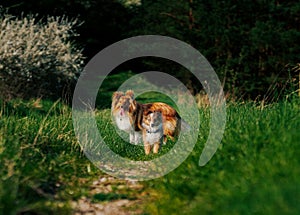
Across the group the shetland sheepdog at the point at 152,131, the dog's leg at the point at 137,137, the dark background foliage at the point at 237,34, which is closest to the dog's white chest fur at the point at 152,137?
the shetland sheepdog at the point at 152,131

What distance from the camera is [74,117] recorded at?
24.7ft

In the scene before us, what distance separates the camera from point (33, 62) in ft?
51.4

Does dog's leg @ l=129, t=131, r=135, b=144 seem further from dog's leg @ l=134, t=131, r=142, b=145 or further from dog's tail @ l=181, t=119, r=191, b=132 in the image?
dog's tail @ l=181, t=119, r=191, b=132

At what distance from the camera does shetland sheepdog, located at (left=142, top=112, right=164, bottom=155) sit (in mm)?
6266

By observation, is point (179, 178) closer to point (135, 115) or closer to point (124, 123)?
point (135, 115)

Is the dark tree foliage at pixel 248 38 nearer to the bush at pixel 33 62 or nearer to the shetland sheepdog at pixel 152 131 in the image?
the bush at pixel 33 62

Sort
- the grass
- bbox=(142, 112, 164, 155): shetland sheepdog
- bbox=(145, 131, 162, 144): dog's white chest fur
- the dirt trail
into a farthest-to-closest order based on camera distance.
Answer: bbox=(145, 131, 162, 144): dog's white chest fur < bbox=(142, 112, 164, 155): shetland sheepdog < the dirt trail < the grass

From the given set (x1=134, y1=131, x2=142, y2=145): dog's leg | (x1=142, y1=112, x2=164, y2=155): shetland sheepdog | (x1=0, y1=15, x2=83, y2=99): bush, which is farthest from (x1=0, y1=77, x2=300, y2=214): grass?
(x1=0, y1=15, x2=83, y2=99): bush

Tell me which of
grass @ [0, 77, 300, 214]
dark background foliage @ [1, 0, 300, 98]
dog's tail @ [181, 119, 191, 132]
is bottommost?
grass @ [0, 77, 300, 214]

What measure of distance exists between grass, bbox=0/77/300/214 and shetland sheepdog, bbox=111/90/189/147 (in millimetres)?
305

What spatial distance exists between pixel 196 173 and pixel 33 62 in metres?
11.6

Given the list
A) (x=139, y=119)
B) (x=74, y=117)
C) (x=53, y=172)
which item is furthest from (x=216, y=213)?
(x=74, y=117)

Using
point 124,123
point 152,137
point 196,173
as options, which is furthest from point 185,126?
point 196,173

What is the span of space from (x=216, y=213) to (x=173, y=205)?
821 millimetres
